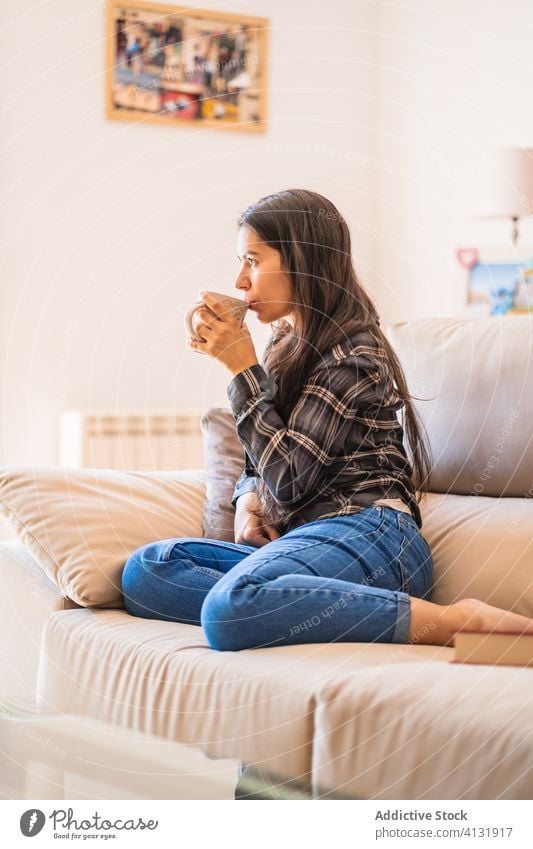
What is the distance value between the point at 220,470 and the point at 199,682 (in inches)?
24.7

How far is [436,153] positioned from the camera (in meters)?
3.81

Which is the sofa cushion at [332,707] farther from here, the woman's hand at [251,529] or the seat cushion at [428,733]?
the woman's hand at [251,529]

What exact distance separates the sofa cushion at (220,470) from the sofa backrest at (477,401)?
34 centimetres

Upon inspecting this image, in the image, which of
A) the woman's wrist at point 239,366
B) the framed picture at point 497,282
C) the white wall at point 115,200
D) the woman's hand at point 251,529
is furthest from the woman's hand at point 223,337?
the white wall at point 115,200

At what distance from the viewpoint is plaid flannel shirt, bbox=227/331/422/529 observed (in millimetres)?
1699

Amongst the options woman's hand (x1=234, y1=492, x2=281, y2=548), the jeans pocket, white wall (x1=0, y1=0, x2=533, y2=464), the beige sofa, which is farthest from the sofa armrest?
white wall (x1=0, y1=0, x2=533, y2=464)

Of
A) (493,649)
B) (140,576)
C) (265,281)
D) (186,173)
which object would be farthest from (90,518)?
(186,173)

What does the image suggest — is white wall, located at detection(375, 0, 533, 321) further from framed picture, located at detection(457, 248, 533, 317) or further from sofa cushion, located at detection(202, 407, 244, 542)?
sofa cushion, located at detection(202, 407, 244, 542)

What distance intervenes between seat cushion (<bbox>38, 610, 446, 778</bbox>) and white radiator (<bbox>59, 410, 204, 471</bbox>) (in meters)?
1.76

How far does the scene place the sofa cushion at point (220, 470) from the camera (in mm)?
2020
